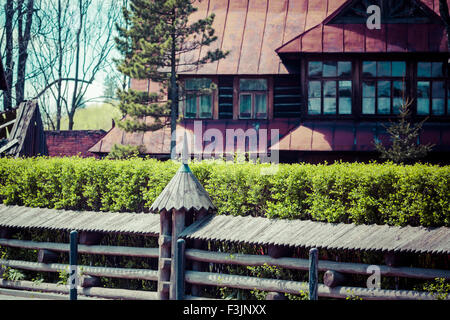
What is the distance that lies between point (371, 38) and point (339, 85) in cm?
196

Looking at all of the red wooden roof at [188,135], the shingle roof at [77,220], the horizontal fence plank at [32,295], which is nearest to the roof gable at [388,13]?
the red wooden roof at [188,135]

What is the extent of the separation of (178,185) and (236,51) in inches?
546

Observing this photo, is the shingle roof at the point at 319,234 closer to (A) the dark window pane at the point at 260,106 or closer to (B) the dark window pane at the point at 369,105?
(B) the dark window pane at the point at 369,105

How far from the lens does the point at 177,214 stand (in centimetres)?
1357

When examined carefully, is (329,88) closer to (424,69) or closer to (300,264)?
(424,69)

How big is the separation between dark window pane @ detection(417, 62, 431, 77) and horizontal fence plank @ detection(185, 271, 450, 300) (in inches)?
541

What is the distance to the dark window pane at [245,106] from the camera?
1032 inches

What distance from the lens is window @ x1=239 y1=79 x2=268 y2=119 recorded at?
26.2 m
